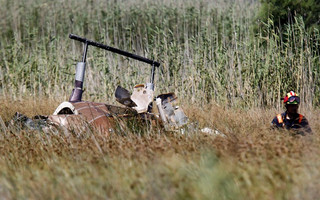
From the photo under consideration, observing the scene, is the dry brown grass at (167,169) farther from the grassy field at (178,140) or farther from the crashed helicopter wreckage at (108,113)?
the crashed helicopter wreckage at (108,113)

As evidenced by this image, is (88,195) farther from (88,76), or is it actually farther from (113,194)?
(88,76)

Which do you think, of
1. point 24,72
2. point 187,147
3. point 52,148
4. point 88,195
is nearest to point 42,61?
point 24,72

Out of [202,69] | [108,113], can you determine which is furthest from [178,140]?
[202,69]

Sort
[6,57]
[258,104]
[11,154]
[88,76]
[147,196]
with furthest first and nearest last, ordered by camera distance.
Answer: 1. [6,57]
2. [88,76]
3. [258,104]
4. [11,154]
5. [147,196]

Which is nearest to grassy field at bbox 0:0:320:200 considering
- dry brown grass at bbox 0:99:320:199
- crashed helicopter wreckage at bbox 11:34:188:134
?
dry brown grass at bbox 0:99:320:199

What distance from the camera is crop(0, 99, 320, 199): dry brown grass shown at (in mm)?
2588

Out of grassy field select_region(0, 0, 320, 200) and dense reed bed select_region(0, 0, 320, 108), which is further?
dense reed bed select_region(0, 0, 320, 108)

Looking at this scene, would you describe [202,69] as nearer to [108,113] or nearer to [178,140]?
[108,113]

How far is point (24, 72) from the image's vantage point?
9.53 meters

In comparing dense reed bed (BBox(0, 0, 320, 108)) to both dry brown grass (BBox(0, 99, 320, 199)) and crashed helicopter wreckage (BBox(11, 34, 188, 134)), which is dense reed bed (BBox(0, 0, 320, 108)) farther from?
dry brown grass (BBox(0, 99, 320, 199))

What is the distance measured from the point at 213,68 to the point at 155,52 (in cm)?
112

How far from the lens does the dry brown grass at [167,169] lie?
102 inches

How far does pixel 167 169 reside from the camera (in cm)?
282

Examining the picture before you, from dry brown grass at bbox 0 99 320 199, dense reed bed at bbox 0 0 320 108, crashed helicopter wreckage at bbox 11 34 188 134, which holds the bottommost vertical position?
dry brown grass at bbox 0 99 320 199
